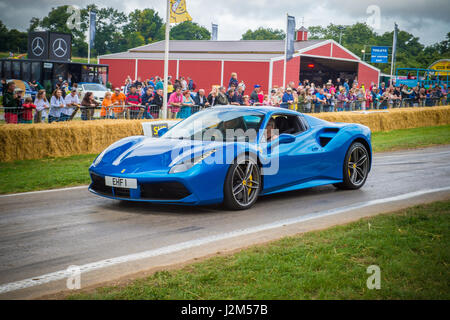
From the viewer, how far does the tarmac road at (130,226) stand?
188 inches

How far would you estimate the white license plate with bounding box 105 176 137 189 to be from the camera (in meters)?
6.72

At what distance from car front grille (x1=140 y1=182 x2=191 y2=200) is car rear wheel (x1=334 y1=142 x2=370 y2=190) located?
11.3 feet

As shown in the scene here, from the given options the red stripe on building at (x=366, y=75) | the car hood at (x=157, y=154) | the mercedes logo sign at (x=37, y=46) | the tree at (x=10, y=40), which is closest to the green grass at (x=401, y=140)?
the car hood at (x=157, y=154)

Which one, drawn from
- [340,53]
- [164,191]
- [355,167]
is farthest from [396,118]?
[340,53]

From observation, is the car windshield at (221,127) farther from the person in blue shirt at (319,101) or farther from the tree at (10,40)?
the tree at (10,40)

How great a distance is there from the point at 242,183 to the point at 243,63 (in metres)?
34.8

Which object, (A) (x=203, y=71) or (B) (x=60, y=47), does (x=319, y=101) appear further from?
(A) (x=203, y=71)

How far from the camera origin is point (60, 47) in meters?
30.9

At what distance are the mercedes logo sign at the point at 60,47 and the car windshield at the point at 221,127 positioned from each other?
979 inches

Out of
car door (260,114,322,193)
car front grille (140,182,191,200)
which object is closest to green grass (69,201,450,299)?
car front grille (140,182,191,200)

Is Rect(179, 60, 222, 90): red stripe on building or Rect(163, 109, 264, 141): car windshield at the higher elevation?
Rect(179, 60, 222, 90): red stripe on building

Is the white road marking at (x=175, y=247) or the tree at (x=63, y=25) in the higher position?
the tree at (x=63, y=25)

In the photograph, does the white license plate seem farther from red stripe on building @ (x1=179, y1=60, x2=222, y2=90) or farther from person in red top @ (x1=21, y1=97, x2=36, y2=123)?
red stripe on building @ (x1=179, y1=60, x2=222, y2=90)

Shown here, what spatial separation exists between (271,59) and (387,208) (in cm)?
3291
